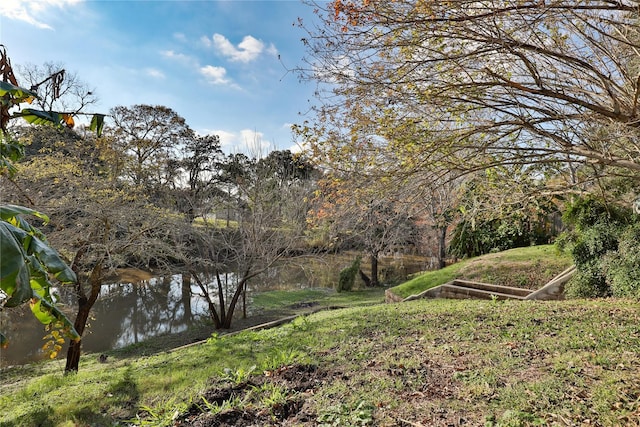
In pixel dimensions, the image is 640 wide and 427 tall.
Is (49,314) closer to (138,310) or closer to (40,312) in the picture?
(40,312)

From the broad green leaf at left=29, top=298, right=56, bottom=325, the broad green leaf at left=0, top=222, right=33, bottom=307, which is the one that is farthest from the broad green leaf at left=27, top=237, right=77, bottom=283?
→ the broad green leaf at left=0, top=222, right=33, bottom=307

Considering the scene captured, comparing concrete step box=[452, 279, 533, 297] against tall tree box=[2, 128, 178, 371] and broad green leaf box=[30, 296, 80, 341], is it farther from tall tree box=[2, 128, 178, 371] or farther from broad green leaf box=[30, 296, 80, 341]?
broad green leaf box=[30, 296, 80, 341]

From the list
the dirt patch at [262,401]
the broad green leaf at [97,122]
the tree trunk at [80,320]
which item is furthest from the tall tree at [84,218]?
the dirt patch at [262,401]

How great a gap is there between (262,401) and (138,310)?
14046 mm

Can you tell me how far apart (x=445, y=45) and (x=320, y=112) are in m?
1.83

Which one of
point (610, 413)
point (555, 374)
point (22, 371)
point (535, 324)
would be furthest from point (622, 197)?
point (22, 371)

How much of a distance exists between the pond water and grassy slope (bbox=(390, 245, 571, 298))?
385 cm

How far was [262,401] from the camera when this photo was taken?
3.72 meters

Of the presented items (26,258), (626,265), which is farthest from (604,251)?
(26,258)

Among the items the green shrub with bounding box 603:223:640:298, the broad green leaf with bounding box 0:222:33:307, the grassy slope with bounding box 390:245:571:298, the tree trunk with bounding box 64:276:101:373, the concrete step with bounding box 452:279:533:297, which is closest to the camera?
the broad green leaf with bounding box 0:222:33:307

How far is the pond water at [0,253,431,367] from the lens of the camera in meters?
11.4

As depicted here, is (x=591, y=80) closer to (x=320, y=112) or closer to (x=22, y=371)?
(x=320, y=112)

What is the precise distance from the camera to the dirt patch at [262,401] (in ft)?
11.1

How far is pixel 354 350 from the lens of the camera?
535 cm
